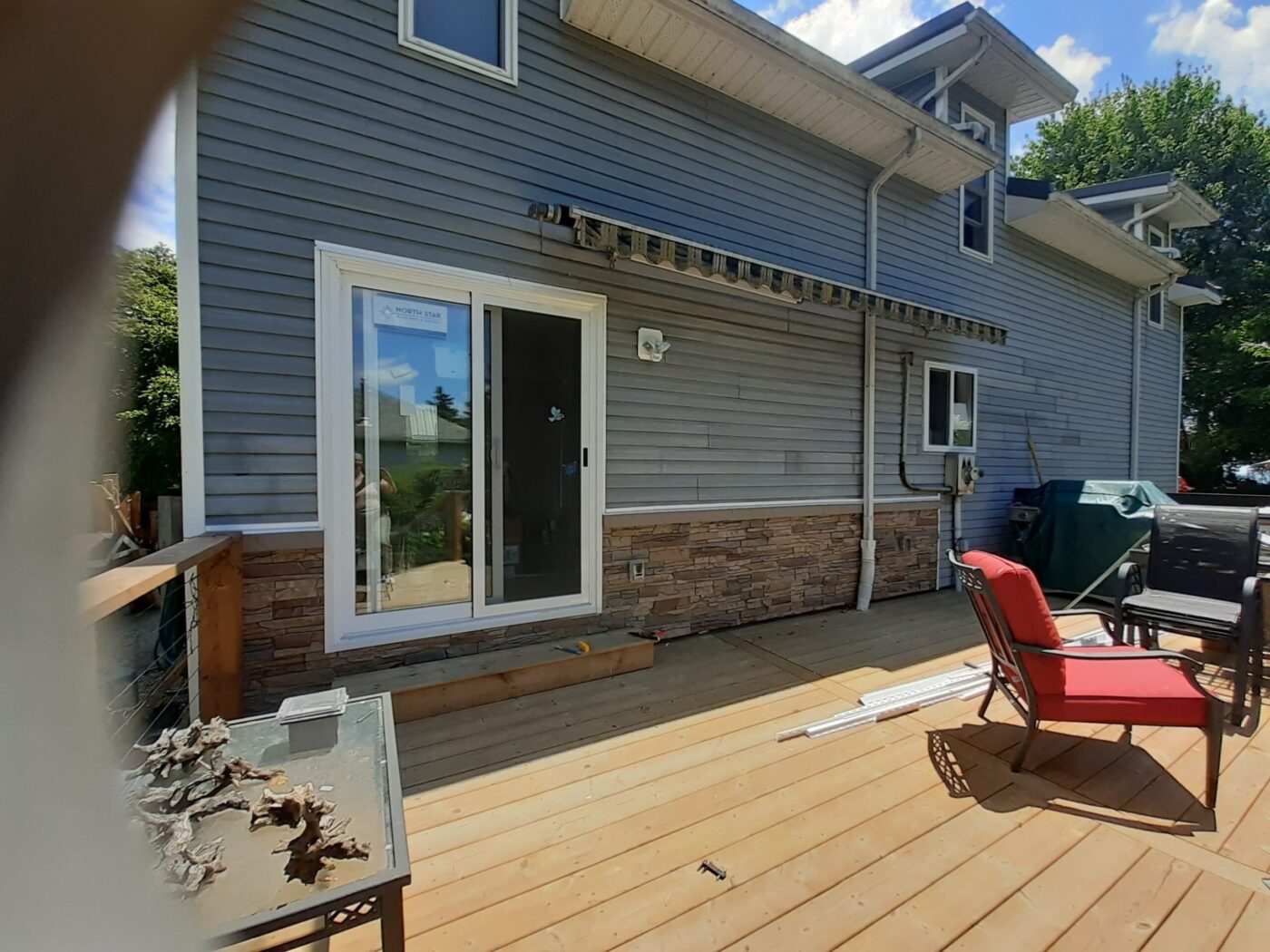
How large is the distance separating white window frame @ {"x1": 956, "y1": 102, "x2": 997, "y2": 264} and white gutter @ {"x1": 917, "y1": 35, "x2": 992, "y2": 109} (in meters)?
0.64

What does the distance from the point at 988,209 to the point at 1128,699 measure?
6.50 m

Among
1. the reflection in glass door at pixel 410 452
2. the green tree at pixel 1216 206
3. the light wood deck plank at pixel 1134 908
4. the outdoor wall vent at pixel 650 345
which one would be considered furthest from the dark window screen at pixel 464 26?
the green tree at pixel 1216 206

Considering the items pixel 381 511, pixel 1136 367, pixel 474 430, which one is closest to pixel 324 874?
pixel 381 511

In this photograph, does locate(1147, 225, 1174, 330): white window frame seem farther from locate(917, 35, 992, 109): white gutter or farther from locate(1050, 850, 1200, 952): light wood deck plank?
locate(1050, 850, 1200, 952): light wood deck plank

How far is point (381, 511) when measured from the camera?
11.0ft

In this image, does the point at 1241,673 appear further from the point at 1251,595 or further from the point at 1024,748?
the point at 1024,748

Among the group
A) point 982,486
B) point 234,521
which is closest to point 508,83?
point 234,521

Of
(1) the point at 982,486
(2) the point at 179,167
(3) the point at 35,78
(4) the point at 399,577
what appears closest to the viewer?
(3) the point at 35,78

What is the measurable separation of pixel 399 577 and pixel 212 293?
1830 millimetres

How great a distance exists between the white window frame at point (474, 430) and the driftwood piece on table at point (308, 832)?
1.90 metres

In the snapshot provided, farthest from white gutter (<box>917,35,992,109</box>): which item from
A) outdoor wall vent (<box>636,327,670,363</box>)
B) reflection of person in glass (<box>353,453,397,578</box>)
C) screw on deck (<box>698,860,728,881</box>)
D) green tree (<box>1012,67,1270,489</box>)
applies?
green tree (<box>1012,67,1270,489</box>)

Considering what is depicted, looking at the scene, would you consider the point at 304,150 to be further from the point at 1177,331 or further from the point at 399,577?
the point at 1177,331

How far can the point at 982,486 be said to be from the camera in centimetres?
689

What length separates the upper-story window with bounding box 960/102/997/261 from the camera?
263 inches
